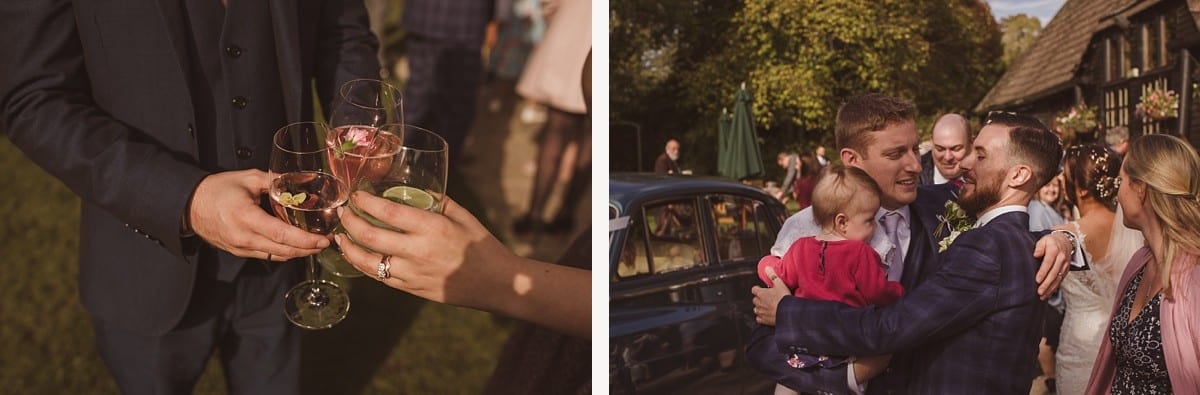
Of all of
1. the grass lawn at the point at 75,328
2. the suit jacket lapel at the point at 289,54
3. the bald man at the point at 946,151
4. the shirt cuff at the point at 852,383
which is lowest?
the shirt cuff at the point at 852,383

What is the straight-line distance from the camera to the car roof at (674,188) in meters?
2.96

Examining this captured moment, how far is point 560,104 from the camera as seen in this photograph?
10.5 ft

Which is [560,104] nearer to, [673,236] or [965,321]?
[673,236]

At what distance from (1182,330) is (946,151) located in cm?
81

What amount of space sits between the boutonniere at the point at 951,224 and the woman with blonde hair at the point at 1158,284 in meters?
0.47

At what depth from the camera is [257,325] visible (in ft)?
7.79

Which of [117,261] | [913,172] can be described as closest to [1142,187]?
[913,172]

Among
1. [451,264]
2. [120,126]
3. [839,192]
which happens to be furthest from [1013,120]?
[120,126]

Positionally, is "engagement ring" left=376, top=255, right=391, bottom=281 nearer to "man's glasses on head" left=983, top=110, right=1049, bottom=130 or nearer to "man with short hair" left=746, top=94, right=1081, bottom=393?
"man with short hair" left=746, top=94, right=1081, bottom=393

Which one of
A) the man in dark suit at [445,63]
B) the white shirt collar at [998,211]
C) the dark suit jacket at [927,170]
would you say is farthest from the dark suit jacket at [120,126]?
the white shirt collar at [998,211]

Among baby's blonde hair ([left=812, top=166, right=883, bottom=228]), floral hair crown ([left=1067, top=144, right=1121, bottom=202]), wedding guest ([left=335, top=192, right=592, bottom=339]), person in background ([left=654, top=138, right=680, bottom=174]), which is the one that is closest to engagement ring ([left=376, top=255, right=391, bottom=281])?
wedding guest ([left=335, top=192, right=592, bottom=339])

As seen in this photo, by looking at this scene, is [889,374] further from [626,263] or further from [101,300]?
[101,300]

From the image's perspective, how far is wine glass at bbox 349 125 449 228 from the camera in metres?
1.93

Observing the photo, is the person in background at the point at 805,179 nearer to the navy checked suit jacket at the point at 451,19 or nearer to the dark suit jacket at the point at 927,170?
the dark suit jacket at the point at 927,170
